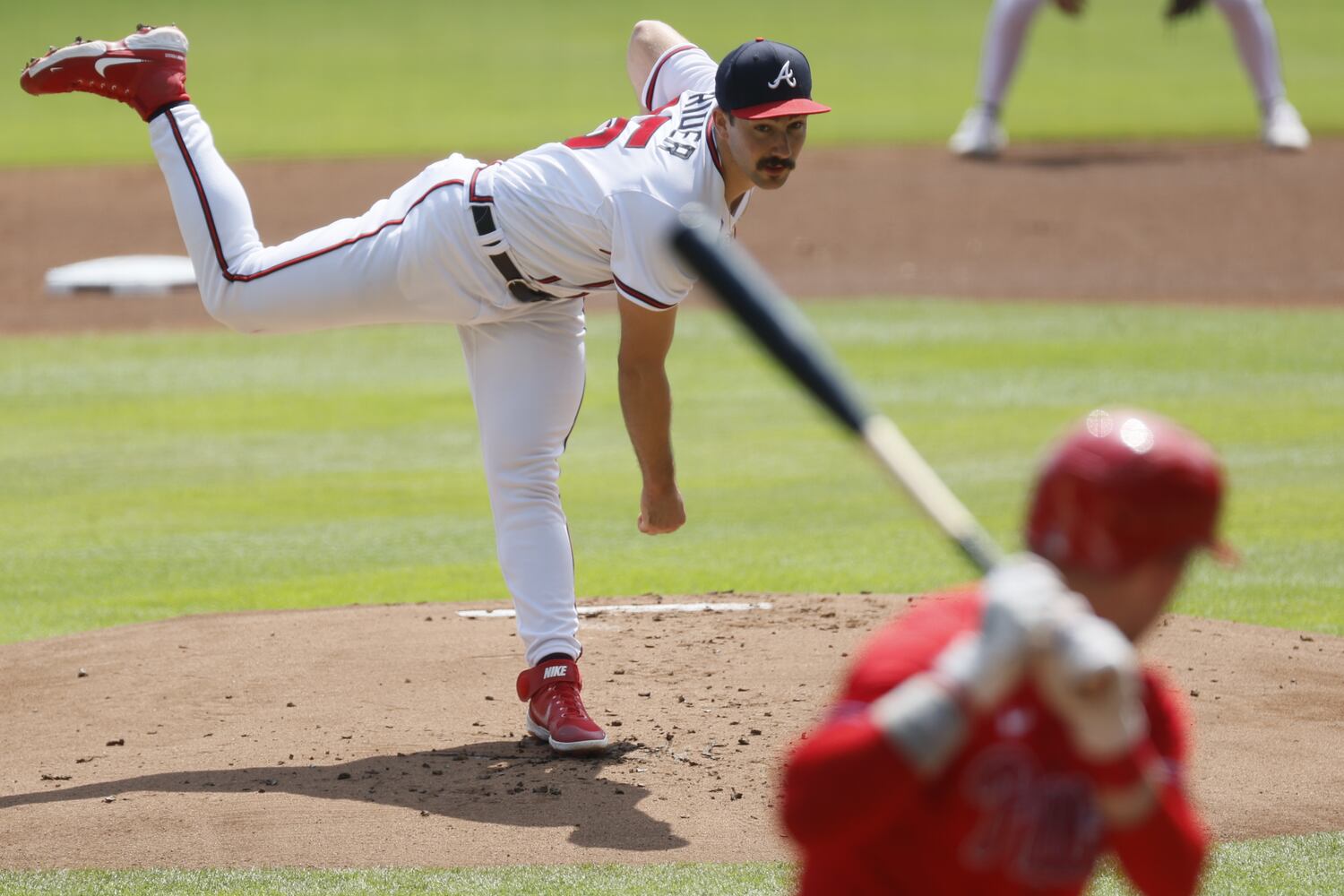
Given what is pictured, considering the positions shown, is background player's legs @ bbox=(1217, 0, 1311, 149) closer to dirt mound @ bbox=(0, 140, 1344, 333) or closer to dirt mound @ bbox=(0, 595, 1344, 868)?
dirt mound @ bbox=(0, 140, 1344, 333)

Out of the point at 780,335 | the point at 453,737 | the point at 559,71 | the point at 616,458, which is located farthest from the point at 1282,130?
the point at 780,335

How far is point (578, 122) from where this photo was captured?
79.4 ft

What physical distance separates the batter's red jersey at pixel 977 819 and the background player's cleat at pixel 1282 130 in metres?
18.6

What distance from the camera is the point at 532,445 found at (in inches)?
198

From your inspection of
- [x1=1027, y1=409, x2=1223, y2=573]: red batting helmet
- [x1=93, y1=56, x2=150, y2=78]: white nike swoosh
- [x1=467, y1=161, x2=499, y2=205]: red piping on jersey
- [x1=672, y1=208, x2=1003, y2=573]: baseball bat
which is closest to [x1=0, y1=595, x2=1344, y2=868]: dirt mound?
[x1=467, y1=161, x2=499, y2=205]: red piping on jersey

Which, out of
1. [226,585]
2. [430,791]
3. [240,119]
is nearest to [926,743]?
[430,791]

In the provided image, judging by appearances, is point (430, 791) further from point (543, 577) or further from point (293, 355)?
point (293, 355)

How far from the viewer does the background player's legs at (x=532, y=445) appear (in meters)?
5.01

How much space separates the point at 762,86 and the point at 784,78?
6 cm

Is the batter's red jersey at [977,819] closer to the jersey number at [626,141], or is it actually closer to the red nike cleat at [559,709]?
the red nike cleat at [559,709]

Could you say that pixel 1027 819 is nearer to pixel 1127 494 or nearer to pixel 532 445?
pixel 1127 494

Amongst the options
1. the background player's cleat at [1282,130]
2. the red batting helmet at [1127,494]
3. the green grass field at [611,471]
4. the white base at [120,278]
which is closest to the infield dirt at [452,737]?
the green grass field at [611,471]

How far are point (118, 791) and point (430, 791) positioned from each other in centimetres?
85

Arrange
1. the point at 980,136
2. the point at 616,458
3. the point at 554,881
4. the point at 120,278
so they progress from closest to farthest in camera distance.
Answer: the point at 554,881 → the point at 616,458 → the point at 120,278 → the point at 980,136
